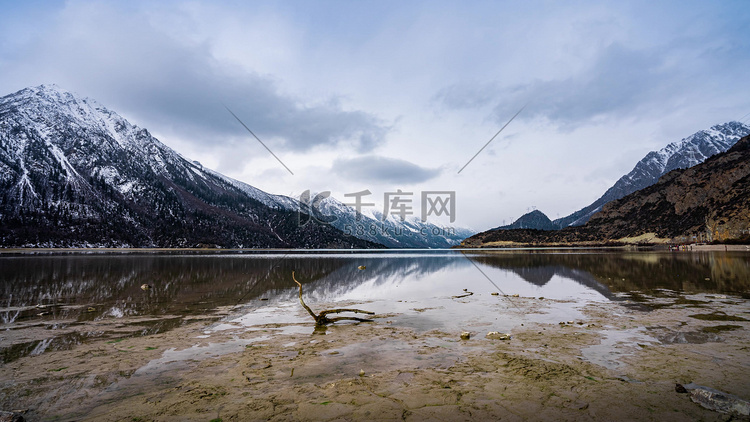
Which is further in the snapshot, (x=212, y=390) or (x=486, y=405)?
(x=212, y=390)

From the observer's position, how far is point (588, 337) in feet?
41.2

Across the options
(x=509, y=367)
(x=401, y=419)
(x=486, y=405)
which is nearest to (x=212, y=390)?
(x=401, y=419)

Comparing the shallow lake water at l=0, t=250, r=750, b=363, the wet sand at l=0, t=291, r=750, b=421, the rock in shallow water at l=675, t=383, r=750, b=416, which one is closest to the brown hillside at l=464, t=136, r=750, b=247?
the shallow lake water at l=0, t=250, r=750, b=363

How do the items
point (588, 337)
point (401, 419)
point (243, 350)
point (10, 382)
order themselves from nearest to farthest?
1. point (401, 419)
2. point (10, 382)
3. point (243, 350)
4. point (588, 337)

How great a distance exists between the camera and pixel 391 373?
29.6ft

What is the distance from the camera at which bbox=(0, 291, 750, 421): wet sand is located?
6691 millimetres

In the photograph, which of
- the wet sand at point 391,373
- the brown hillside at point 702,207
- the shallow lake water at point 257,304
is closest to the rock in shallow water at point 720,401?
the wet sand at point 391,373

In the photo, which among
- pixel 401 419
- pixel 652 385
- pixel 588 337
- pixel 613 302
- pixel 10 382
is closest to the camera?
→ pixel 401 419

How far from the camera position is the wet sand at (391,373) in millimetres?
6691

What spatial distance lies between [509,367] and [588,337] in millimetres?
5307

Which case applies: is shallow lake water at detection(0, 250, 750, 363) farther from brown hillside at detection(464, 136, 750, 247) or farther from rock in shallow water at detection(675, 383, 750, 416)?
brown hillside at detection(464, 136, 750, 247)

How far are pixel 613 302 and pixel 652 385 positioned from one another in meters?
14.7

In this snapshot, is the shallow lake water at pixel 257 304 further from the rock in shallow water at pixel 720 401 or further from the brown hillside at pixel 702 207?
the brown hillside at pixel 702 207

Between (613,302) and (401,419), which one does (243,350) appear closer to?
(401,419)
